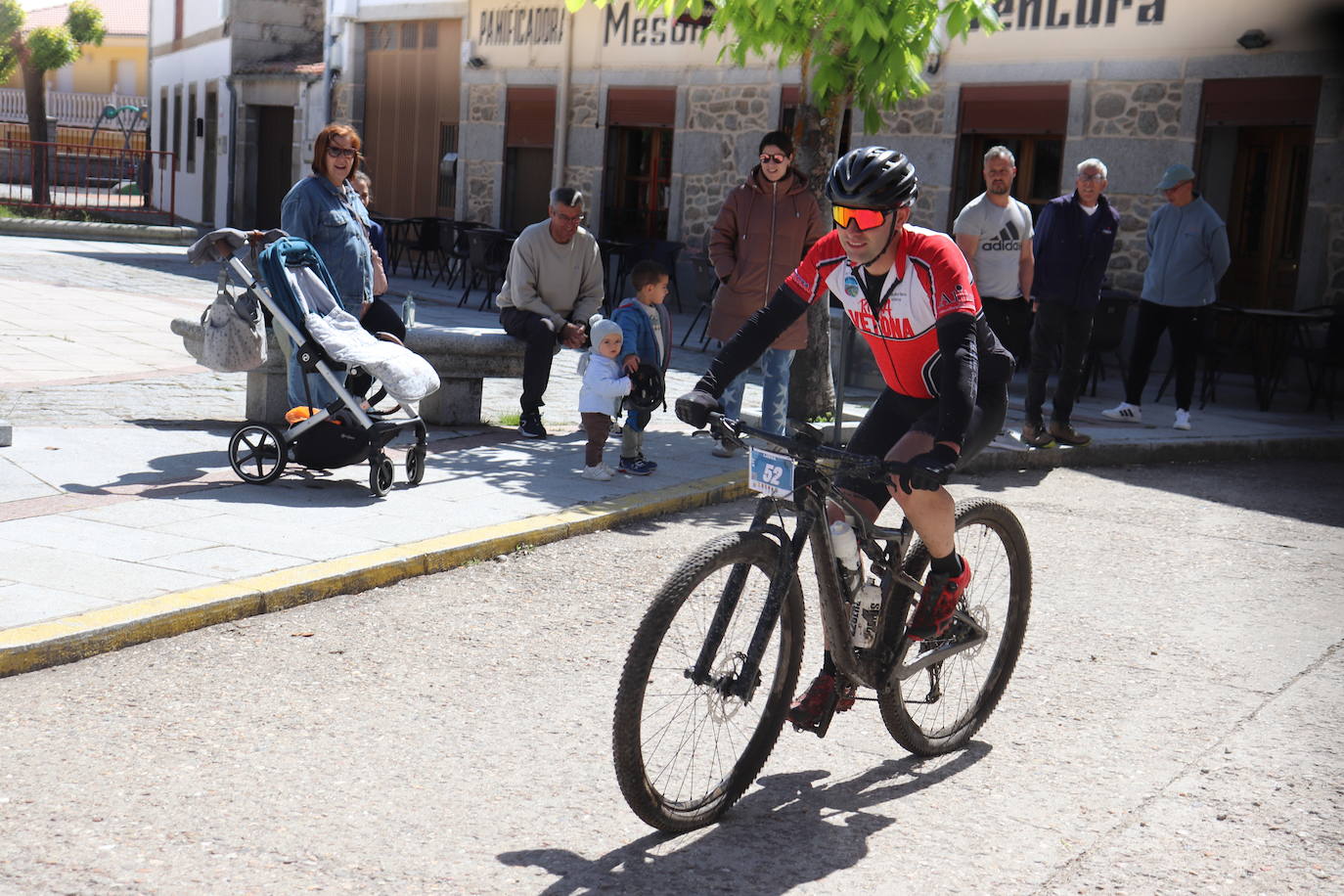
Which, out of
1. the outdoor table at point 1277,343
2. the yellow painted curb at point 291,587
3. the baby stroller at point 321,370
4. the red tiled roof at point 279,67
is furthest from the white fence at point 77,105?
the yellow painted curb at point 291,587

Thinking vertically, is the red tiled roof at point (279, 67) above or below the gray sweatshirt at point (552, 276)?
above

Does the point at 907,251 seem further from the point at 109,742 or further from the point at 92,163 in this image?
the point at 92,163

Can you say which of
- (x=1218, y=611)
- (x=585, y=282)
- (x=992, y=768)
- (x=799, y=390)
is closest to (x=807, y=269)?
(x=992, y=768)

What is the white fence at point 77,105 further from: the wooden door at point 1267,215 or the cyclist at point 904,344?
the cyclist at point 904,344

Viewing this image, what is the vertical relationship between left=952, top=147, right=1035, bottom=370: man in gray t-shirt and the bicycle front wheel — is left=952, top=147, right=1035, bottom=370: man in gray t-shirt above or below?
above

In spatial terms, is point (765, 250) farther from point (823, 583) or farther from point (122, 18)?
point (122, 18)

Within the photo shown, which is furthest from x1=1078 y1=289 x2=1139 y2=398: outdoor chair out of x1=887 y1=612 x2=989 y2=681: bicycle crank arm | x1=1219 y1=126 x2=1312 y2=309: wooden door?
x1=887 y1=612 x2=989 y2=681: bicycle crank arm

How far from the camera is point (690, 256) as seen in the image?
58.4ft

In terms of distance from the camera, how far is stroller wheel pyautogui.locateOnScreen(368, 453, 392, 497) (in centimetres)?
751

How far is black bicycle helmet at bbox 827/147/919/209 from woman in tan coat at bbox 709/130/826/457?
4.71m

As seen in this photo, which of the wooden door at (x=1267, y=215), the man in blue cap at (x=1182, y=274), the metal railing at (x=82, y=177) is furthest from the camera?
A: the metal railing at (x=82, y=177)

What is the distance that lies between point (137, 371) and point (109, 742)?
23.5ft

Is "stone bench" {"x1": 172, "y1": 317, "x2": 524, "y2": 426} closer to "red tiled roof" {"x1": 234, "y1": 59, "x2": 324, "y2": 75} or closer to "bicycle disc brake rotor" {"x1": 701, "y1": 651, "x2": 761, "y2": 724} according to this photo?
"bicycle disc brake rotor" {"x1": 701, "y1": 651, "x2": 761, "y2": 724}

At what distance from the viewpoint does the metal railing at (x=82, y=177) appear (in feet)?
93.8
